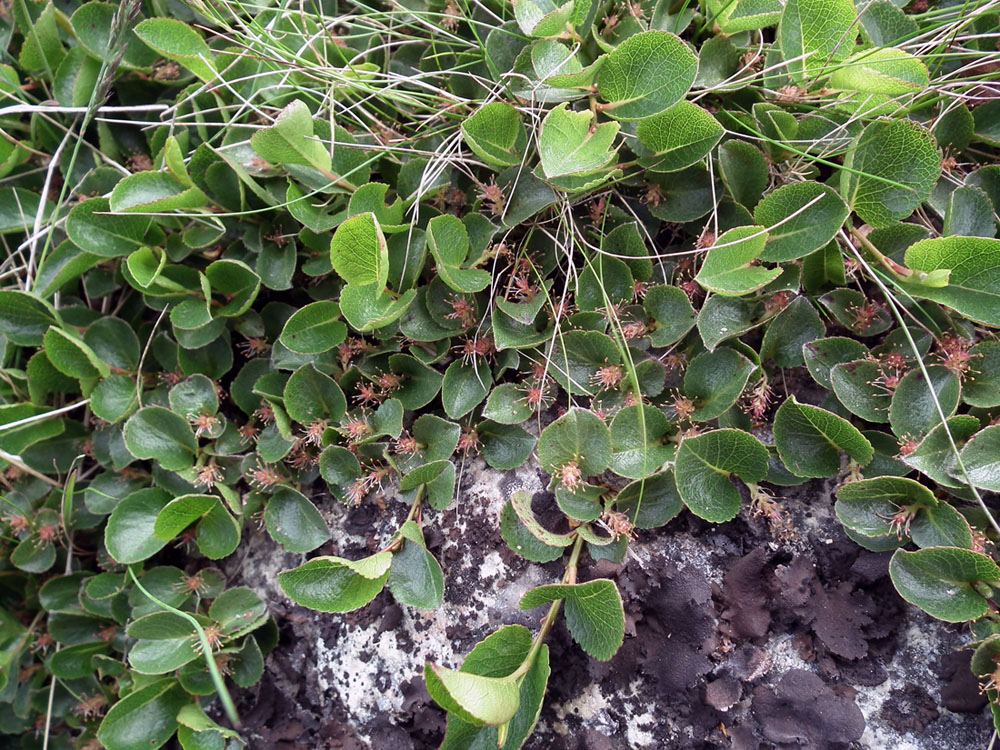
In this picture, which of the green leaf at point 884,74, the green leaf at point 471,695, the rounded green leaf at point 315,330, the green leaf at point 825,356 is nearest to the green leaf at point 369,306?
the rounded green leaf at point 315,330

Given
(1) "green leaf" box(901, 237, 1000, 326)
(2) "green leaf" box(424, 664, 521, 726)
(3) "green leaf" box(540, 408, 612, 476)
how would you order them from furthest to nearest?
(3) "green leaf" box(540, 408, 612, 476) < (1) "green leaf" box(901, 237, 1000, 326) < (2) "green leaf" box(424, 664, 521, 726)

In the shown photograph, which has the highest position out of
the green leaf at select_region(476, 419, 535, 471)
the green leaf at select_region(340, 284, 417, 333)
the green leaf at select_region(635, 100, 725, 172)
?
the green leaf at select_region(635, 100, 725, 172)

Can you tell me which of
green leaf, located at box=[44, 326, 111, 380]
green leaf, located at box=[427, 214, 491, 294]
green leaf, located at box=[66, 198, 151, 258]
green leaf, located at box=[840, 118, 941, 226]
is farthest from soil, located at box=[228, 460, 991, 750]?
green leaf, located at box=[66, 198, 151, 258]

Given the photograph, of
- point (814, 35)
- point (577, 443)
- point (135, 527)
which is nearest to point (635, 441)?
point (577, 443)

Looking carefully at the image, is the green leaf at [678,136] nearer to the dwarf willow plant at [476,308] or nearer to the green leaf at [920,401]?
the dwarf willow plant at [476,308]

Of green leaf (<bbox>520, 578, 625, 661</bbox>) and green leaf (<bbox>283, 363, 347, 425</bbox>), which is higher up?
green leaf (<bbox>283, 363, 347, 425</bbox>)

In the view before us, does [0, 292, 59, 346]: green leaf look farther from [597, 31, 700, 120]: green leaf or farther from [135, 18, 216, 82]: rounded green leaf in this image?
[597, 31, 700, 120]: green leaf

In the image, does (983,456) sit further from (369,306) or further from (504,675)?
(369,306)
